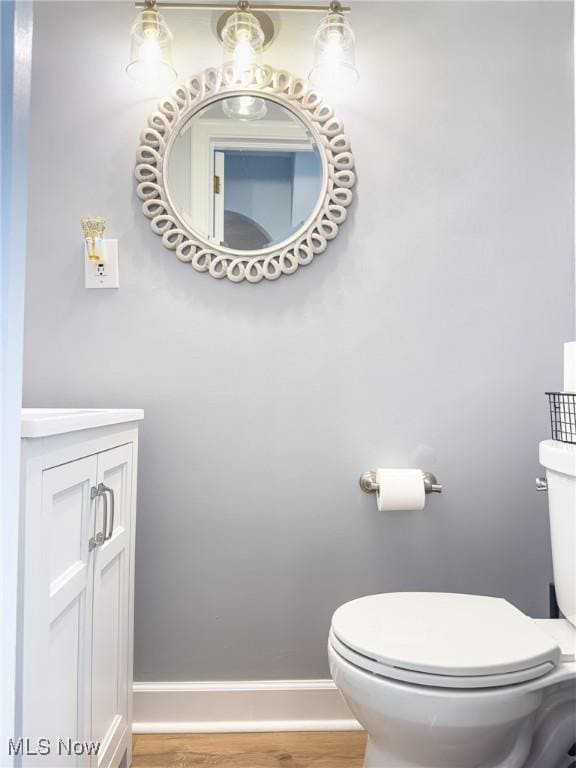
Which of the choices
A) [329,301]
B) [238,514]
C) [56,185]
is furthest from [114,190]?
[238,514]

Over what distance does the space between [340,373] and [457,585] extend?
720 millimetres

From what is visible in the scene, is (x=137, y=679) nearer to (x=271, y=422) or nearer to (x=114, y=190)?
(x=271, y=422)

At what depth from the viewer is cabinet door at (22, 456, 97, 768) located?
710mm

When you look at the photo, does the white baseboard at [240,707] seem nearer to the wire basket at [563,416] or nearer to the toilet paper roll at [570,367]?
the wire basket at [563,416]

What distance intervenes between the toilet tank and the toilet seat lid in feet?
0.48

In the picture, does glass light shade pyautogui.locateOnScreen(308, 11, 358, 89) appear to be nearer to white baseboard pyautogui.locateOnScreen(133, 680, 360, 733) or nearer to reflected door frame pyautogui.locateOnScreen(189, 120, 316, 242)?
reflected door frame pyautogui.locateOnScreen(189, 120, 316, 242)

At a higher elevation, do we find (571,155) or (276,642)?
(571,155)

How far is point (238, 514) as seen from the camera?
157 centimetres

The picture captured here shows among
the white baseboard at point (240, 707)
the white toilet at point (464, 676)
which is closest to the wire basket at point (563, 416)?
the white toilet at point (464, 676)

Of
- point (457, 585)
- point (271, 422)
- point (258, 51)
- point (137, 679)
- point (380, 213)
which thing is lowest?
point (137, 679)

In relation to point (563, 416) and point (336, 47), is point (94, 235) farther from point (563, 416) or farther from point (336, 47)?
point (563, 416)

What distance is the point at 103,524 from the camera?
1.06m

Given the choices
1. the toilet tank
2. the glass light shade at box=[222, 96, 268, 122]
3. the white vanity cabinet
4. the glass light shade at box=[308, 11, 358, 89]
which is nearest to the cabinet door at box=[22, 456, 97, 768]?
the white vanity cabinet

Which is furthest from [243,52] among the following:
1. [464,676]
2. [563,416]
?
[464,676]
